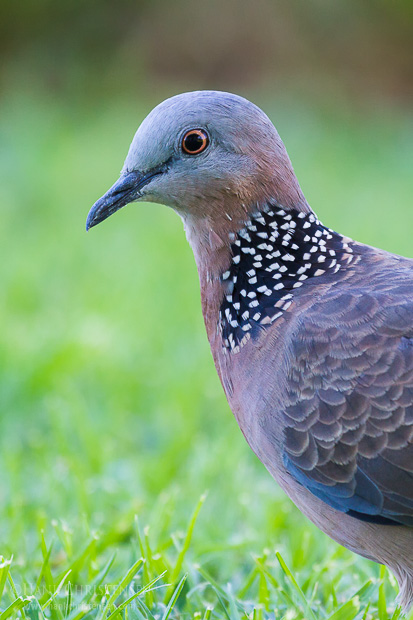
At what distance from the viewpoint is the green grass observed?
2.73m

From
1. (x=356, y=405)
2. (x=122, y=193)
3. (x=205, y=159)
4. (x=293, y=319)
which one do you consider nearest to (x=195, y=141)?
(x=205, y=159)

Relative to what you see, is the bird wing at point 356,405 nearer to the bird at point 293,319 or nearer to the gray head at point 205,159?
the bird at point 293,319

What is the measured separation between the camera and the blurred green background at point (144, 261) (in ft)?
11.1

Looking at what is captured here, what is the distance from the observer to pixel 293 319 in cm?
259

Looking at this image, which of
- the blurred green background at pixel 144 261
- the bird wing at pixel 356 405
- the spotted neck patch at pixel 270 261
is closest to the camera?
the bird wing at pixel 356 405

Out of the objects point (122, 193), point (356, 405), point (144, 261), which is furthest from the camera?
point (144, 261)

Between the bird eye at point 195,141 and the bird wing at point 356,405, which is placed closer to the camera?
the bird wing at point 356,405

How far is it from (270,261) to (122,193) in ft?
1.72

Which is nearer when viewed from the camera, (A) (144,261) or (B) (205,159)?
(B) (205,159)

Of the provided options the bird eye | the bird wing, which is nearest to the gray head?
the bird eye

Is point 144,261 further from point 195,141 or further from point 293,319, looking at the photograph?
point 293,319

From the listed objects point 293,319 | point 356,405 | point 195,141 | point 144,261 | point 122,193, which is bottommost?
point 356,405

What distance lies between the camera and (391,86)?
48.8 ft

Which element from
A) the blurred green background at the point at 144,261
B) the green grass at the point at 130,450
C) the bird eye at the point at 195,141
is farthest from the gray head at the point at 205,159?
the blurred green background at the point at 144,261
